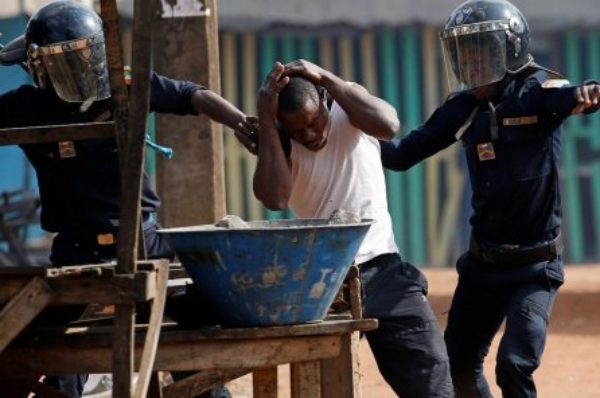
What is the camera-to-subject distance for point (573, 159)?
1712 centimetres

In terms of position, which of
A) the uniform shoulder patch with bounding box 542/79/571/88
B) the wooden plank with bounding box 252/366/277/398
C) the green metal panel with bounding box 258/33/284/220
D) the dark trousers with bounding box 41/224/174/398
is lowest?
the wooden plank with bounding box 252/366/277/398

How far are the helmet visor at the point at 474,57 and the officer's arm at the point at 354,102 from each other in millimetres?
888

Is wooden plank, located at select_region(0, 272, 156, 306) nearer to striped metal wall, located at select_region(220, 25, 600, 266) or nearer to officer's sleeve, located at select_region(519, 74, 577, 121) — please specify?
officer's sleeve, located at select_region(519, 74, 577, 121)

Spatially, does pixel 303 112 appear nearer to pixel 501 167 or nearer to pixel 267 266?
pixel 267 266

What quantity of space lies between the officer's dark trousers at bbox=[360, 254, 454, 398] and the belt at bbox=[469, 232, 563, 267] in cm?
68

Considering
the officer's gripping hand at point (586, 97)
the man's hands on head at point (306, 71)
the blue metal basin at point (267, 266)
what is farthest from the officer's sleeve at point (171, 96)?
the officer's gripping hand at point (586, 97)

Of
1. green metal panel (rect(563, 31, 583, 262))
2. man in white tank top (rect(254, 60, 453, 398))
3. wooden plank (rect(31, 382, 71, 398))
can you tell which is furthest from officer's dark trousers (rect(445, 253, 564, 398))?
green metal panel (rect(563, 31, 583, 262))

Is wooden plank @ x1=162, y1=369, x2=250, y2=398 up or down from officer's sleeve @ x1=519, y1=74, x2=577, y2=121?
down

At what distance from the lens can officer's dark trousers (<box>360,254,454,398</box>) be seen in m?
5.63

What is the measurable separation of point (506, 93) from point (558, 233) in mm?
643

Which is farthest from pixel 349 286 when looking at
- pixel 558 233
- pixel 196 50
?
pixel 196 50

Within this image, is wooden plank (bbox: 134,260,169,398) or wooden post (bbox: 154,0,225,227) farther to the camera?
wooden post (bbox: 154,0,225,227)

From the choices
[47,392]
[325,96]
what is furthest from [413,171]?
[47,392]

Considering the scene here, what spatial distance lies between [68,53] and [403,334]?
1654 mm
